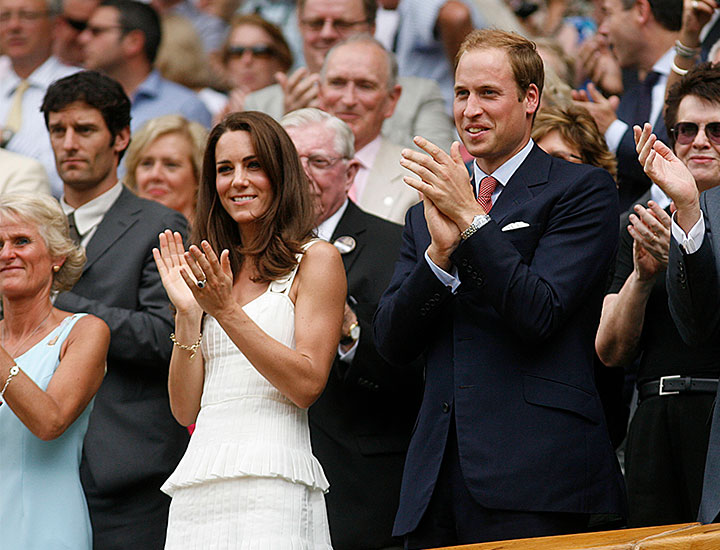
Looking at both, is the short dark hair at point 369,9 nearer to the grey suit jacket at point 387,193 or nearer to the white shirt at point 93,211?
the grey suit jacket at point 387,193

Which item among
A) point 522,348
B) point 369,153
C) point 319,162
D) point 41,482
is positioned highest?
point 369,153

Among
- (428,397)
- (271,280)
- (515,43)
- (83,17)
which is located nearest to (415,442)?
(428,397)

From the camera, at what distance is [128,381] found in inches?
193

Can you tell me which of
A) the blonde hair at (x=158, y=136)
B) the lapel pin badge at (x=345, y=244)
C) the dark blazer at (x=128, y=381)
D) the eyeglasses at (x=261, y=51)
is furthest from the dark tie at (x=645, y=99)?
the eyeglasses at (x=261, y=51)

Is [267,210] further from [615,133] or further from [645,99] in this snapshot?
[645,99]

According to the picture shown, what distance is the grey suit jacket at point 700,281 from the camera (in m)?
3.47

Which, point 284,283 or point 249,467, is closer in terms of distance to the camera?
point 249,467

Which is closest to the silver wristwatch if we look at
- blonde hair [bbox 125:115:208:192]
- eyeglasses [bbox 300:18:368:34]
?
blonde hair [bbox 125:115:208:192]

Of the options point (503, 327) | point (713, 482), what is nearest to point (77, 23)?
point (503, 327)

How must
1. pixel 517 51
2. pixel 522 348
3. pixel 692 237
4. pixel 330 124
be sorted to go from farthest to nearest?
pixel 330 124 → pixel 517 51 → pixel 522 348 → pixel 692 237

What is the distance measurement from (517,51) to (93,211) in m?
2.24

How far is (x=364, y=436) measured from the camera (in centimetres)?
453

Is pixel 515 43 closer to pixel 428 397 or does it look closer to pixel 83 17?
pixel 428 397

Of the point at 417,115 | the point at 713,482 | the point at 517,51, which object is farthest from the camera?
the point at 417,115
